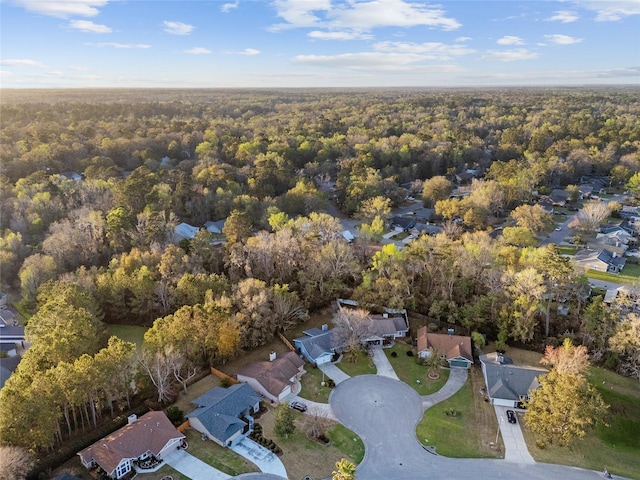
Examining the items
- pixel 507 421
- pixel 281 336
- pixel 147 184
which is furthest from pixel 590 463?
pixel 147 184

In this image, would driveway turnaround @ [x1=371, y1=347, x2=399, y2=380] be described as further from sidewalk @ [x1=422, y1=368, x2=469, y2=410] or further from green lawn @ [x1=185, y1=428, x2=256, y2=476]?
green lawn @ [x1=185, y1=428, x2=256, y2=476]

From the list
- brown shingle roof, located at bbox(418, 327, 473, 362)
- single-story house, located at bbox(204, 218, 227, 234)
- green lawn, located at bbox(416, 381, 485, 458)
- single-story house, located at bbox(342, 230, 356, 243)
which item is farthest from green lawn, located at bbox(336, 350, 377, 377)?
single-story house, located at bbox(204, 218, 227, 234)

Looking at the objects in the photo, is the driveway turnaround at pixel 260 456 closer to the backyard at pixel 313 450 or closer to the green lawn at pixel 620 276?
the backyard at pixel 313 450

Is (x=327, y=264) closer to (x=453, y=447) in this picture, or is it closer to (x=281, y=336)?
(x=281, y=336)

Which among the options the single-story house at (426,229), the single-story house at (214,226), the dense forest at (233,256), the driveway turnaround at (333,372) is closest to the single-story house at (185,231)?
the single-story house at (214,226)

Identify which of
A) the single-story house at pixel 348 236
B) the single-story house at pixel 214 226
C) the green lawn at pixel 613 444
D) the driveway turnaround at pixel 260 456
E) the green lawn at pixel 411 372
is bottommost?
the green lawn at pixel 613 444

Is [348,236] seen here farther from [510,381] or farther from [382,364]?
[510,381]
